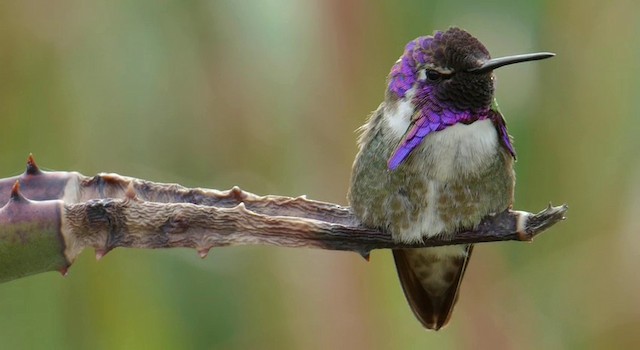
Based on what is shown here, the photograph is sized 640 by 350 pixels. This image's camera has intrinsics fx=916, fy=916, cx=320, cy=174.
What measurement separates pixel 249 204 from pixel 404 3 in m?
0.56

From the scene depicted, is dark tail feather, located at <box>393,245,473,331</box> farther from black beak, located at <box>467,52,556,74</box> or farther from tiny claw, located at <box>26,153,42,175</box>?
tiny claw, located at <box>26,153,42,175</box>

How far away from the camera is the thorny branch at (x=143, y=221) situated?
736mm

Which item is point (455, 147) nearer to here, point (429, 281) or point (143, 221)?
point (429, 281)

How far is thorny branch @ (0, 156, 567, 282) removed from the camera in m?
0.74

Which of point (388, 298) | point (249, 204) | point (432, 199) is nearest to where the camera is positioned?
point (249, 204)

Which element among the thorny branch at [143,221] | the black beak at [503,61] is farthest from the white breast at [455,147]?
the thorny branch at [143,221]

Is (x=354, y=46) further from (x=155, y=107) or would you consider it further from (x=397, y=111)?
(x=155, y=107)

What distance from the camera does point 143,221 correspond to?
0.90 m

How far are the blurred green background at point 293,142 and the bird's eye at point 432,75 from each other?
5.1 inches

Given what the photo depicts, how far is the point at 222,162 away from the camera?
5.20ft

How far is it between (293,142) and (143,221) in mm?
621

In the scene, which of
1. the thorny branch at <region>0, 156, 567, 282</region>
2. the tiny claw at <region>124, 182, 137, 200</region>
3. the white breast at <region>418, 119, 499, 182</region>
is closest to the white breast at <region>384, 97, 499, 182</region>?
the white breast at <region>418, 119, 499, 182</region>

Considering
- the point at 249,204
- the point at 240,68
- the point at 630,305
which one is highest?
the point at 240,68

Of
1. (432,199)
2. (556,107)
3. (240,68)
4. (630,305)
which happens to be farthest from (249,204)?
(630,305)
